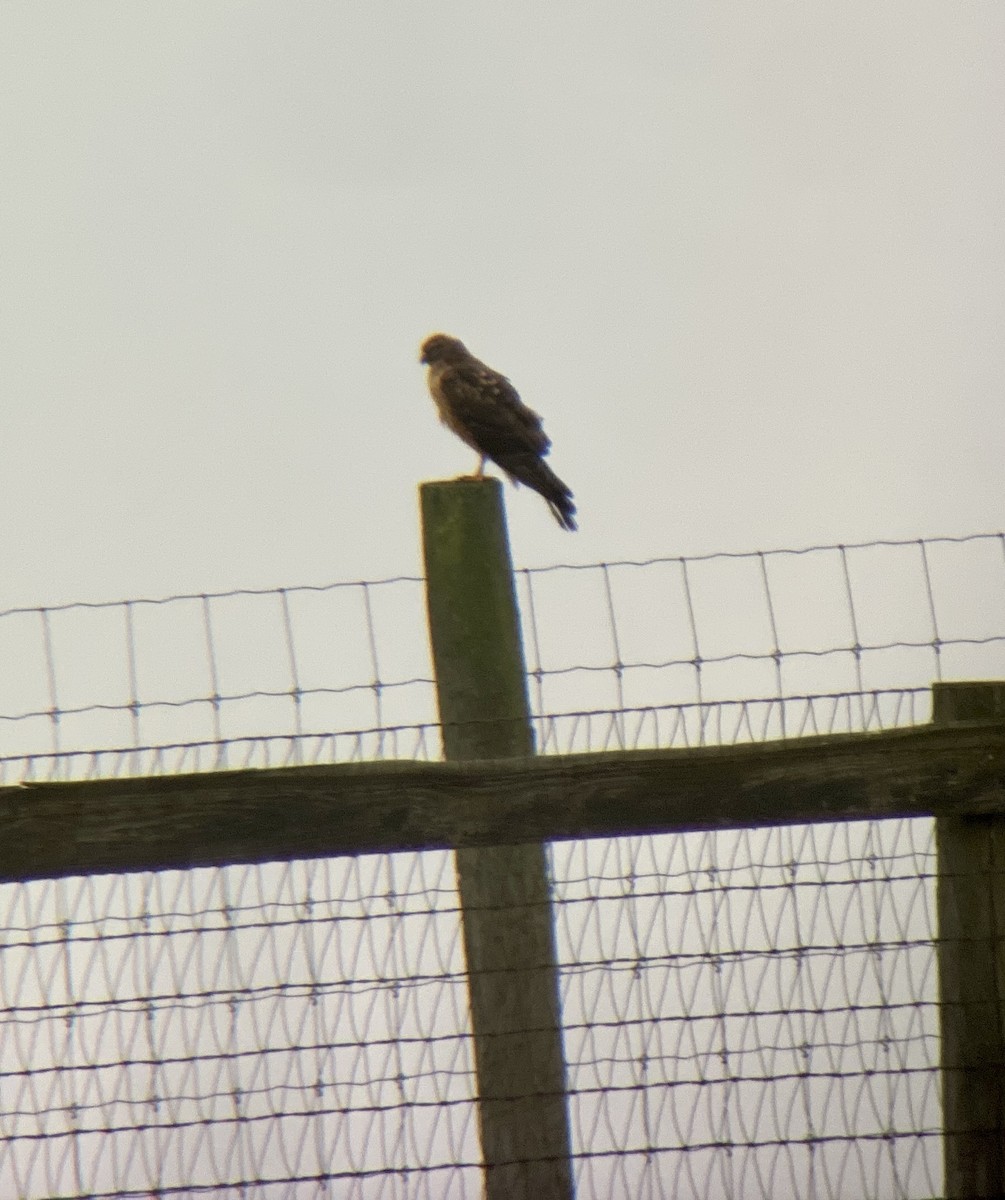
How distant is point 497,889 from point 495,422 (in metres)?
5.22

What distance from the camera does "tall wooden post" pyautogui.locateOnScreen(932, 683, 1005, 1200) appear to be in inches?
136

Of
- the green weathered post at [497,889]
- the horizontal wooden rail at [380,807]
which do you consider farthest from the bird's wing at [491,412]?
the horizontal wooden rail at [380,807]

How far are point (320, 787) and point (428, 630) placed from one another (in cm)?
76

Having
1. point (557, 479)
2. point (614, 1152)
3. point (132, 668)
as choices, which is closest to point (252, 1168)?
point (614, 1152)

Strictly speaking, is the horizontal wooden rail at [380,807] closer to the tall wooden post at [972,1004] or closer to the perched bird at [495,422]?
the tall wooden post at [972,1004]

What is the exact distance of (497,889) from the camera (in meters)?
3.65

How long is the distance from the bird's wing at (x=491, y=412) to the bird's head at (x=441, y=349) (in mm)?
291

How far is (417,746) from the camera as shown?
3.64 m

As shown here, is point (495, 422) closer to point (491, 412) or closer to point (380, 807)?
point (491, 412)

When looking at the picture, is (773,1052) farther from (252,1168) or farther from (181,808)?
(181,808)

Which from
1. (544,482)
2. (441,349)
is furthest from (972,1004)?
(441,349)

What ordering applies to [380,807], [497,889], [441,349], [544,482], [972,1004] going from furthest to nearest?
[441,349] → [544,482] → [497,889] → [972,1004] → [380,807]

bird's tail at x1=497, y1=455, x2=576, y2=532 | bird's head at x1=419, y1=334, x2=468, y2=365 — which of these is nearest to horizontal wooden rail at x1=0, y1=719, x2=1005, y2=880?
bird's tail at x1=497, y1=455, x2=576, y2=532

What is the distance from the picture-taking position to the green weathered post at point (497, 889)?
3537mm
